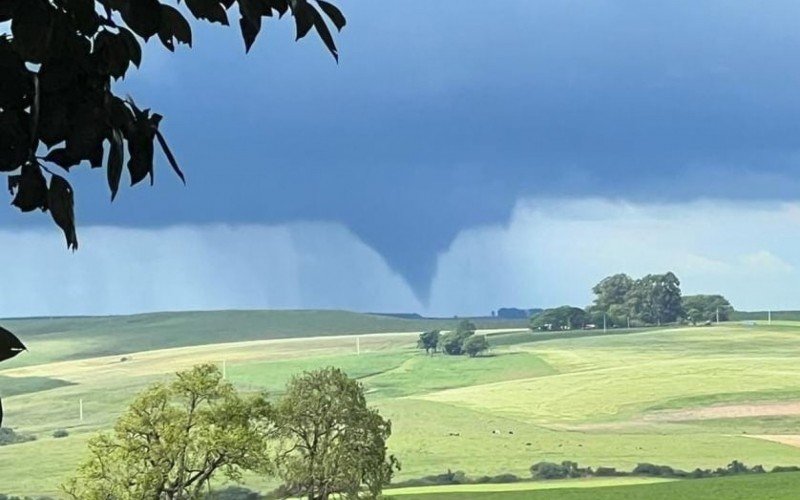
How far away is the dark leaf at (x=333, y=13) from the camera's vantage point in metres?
0.73

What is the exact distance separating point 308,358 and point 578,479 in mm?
3731

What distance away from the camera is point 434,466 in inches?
461

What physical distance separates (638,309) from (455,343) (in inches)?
112

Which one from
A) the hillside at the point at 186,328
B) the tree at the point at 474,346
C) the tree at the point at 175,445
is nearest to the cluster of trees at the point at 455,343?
the tree at the point at 474,346

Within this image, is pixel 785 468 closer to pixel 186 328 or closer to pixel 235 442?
pixel 186 328

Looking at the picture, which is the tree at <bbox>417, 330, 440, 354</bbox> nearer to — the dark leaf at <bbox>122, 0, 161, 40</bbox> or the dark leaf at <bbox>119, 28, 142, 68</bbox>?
the dark leaf at <bbox>119, 28, 142, 68</bbox>

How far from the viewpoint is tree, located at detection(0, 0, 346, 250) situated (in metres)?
0.62

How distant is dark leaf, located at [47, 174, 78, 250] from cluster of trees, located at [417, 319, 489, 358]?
42.5 ft

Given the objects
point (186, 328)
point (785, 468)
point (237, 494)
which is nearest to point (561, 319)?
point (785, 468)

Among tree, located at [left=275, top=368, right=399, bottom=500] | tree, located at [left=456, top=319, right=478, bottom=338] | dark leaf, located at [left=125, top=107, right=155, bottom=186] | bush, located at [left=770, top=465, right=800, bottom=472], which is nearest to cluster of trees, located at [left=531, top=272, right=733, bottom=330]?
tree, located at [left=456, top=319, right=478, bottom=338]

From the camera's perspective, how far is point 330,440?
6.89 metres

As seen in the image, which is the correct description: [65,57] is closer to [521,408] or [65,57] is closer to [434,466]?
[434,466]

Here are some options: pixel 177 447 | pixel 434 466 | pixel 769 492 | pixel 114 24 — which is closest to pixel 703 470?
pixel 769 492

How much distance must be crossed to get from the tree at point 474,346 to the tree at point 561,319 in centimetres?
117
